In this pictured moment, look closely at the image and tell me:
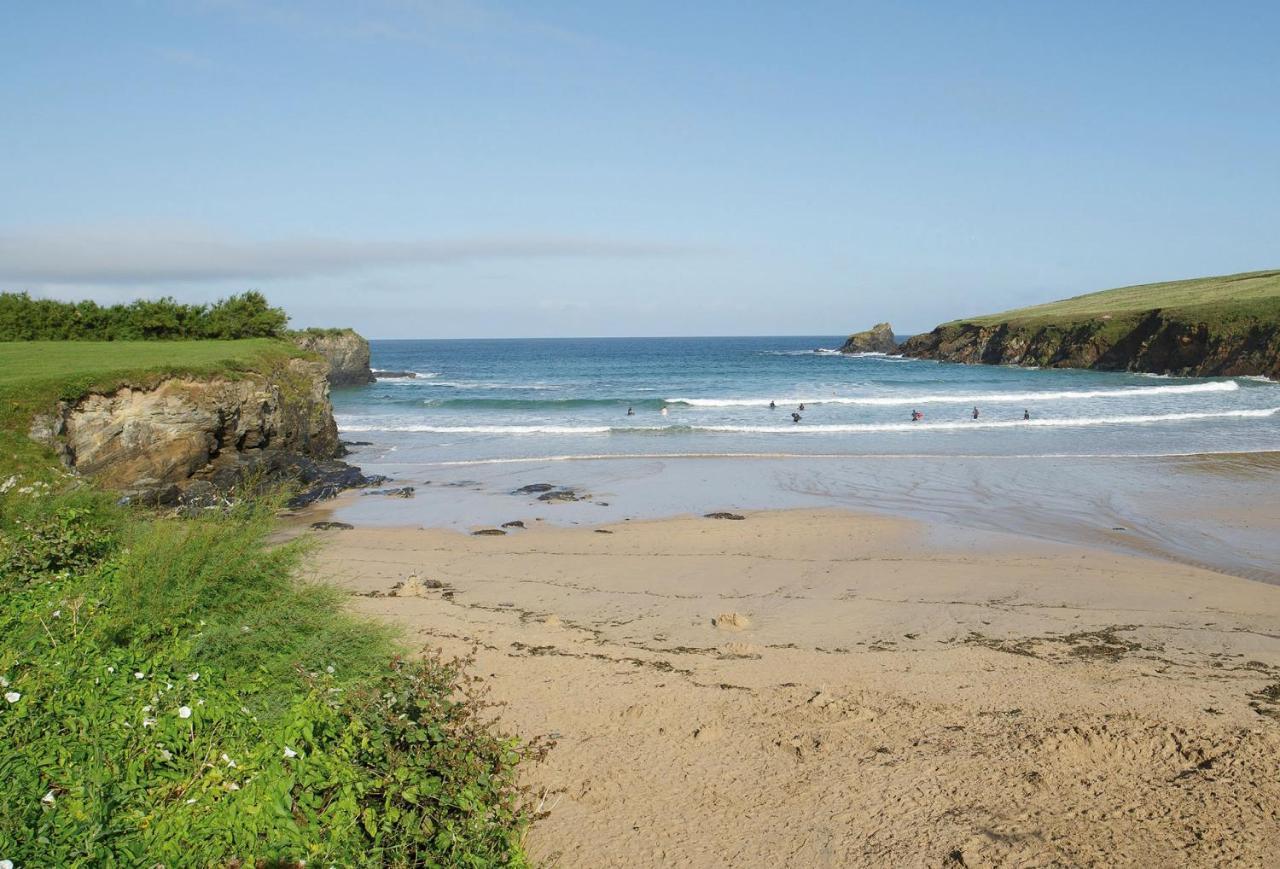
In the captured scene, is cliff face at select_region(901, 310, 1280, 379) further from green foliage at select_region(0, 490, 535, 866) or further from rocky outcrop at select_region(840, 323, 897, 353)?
green foliage at select_region(0, 490, 535, 866)

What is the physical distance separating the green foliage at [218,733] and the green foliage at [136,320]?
21.5 m

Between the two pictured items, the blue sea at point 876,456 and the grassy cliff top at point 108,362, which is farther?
the blue sea at point 876,456

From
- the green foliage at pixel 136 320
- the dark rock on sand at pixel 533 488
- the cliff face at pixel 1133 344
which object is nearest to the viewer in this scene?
the dark rock on sand at pixel 533 488

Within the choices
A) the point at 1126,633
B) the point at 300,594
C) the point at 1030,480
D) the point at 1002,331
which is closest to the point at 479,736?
the point at 300,594

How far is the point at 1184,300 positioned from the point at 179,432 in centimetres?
8045

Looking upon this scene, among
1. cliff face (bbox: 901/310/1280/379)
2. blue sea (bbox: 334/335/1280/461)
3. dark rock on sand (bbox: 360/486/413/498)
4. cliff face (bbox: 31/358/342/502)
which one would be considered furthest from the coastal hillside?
cliff face (bbox: 31/358/342/502)

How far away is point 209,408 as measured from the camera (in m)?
19.2

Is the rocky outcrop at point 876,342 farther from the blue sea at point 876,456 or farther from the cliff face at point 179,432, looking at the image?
the cliff face at point 179,432

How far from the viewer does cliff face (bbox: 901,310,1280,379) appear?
57688 millimetres

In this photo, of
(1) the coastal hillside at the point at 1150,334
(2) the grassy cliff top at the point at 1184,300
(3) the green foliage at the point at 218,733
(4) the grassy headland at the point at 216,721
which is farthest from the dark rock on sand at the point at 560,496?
(2) the grassy cliff top at the point at 1184,300

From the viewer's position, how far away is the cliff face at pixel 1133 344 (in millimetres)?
57688

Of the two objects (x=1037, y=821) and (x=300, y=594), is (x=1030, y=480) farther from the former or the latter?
(x=300, y=594)

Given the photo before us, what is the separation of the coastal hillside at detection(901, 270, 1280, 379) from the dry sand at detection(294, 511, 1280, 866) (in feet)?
181

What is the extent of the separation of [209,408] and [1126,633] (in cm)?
1765
